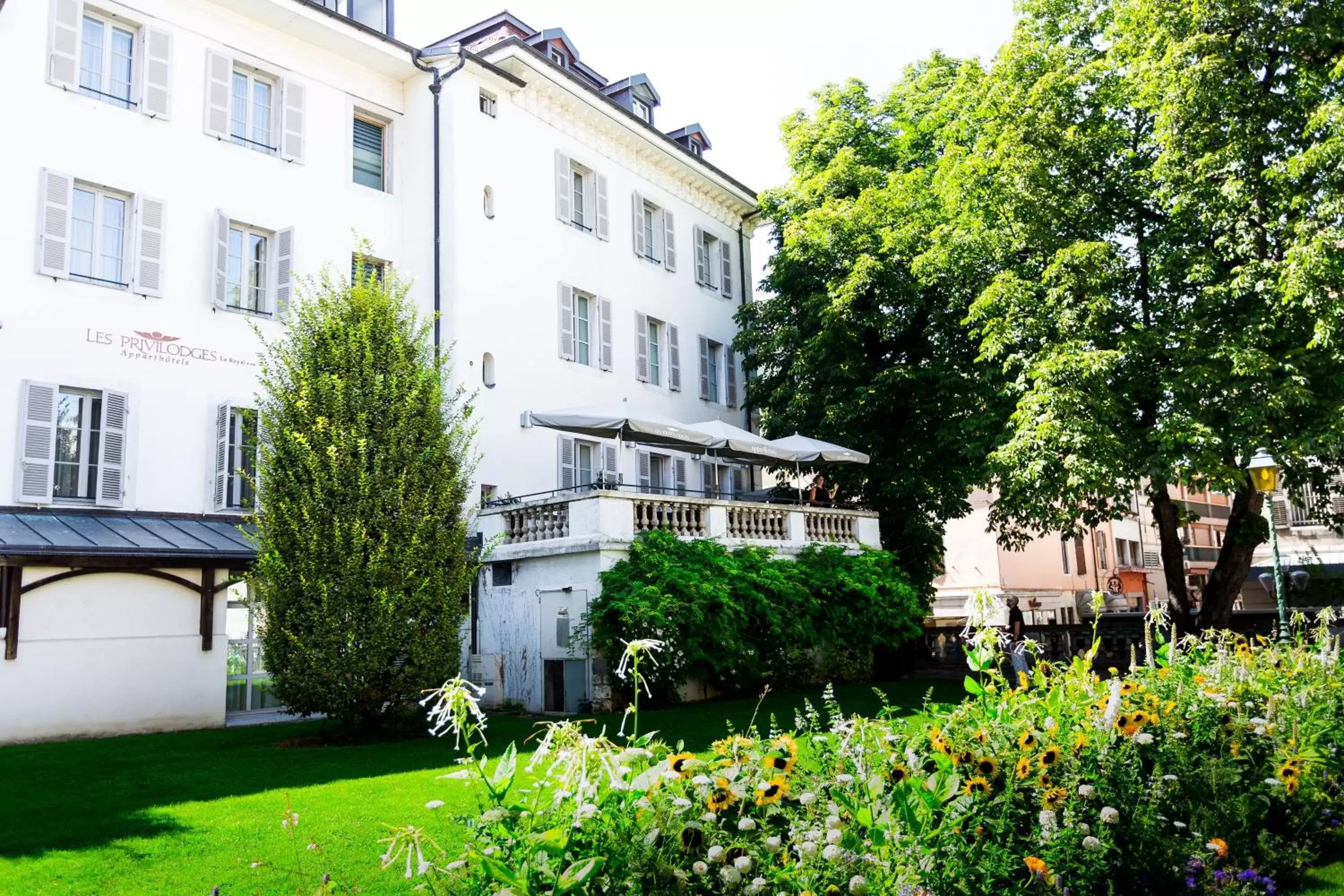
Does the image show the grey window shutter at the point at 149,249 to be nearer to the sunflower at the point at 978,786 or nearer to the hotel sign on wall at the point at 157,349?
the hotel sign on wall at the point at 157,349

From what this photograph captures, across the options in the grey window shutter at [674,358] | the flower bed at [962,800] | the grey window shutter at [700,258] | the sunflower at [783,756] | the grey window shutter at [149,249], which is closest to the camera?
the flower bed at [962,800]

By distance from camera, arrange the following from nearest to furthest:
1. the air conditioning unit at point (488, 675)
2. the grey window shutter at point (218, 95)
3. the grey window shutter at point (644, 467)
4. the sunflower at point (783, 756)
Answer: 1. the sunflower at point (783, 756)
2. the grey window shutter at point (218, 95)
3. the air conditioning unit at point (488, 675)
4. the grey window shutter at point (644, 467)

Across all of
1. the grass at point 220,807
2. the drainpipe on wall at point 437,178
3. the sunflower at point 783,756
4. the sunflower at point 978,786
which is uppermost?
the drainpipe on wall at point 437,178

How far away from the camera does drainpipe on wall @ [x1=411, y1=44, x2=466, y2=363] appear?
19.2 m

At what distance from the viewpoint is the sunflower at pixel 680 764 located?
4180mm

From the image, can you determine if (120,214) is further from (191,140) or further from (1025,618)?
(1025,618)

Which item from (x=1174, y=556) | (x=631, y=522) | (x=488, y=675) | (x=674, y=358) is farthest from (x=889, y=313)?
(x=488, y=675)

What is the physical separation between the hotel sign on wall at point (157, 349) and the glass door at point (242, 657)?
11.4 feet

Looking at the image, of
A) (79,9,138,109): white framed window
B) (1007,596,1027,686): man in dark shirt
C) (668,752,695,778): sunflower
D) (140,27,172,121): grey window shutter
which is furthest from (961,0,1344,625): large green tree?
(79,9,138,109): white framed window

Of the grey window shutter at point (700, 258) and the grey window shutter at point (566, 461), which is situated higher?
the grey window shutter at point (700, 258)

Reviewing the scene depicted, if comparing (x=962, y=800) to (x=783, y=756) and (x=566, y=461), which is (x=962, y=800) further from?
(x=566, y=461)

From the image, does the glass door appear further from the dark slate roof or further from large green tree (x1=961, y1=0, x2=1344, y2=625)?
large green tree (x1=961, y1=0, x2=1344, y2=625)

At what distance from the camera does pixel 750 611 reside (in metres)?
16.6

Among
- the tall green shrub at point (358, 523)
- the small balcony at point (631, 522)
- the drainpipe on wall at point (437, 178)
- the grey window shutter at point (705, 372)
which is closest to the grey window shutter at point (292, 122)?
the drainpipe on wall at point (437, 178)
